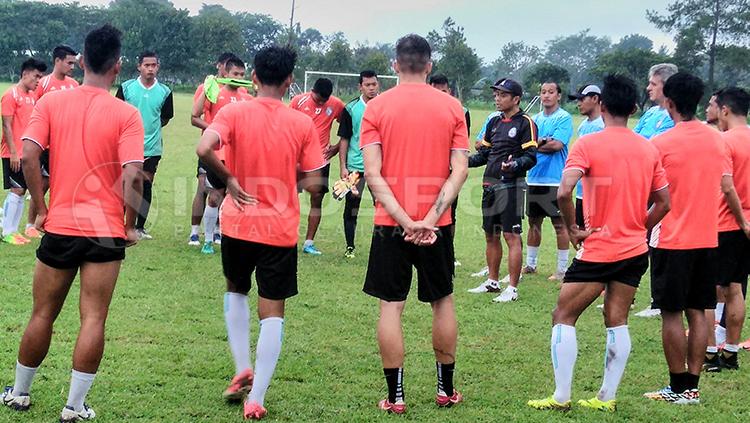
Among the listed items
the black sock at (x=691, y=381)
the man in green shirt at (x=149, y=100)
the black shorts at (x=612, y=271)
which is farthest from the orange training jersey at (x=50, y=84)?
the black sock at (x=691, y=381)

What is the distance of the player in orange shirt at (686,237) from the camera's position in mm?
5406

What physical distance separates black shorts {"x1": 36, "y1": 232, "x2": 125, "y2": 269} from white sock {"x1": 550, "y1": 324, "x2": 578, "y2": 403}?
9.75ft

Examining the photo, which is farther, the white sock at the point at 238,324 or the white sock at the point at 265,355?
the white sock at the point at 238,324

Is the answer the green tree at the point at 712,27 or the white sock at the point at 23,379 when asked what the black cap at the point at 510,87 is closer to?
the white sock at the point at 23,379

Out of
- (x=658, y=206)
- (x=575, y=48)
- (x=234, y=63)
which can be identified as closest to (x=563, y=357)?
(x=658, y=206)

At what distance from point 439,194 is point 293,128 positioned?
3.53ft

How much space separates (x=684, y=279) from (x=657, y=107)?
3162 mm

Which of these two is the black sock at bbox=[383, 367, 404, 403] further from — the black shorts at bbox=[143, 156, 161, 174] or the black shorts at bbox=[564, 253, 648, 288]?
the black shorts at bbox=[143, 156, 161, 174]

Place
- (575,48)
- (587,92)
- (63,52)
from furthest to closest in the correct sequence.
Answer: (575,48) < (63,52) < (587,92)

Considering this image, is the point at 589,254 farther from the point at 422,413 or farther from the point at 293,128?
the point at 293,128

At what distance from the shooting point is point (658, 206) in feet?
17.1

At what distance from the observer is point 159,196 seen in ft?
49.2

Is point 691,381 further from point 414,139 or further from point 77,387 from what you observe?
point 77,387

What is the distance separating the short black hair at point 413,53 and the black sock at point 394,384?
2.05 metres
